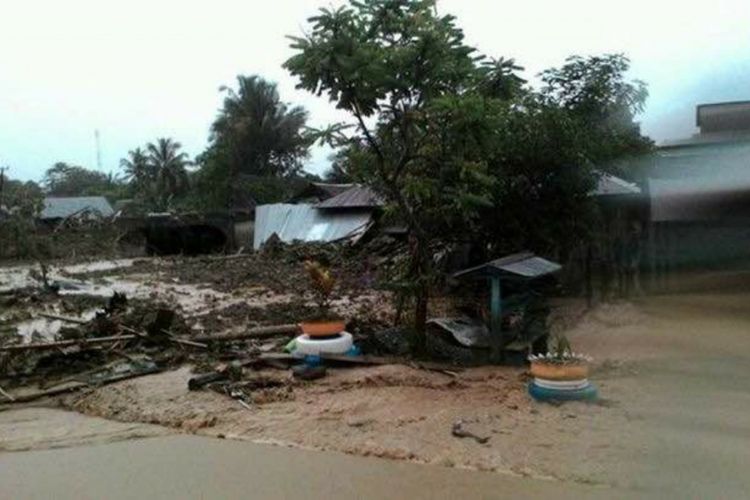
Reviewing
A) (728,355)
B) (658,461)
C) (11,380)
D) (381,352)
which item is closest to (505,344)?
(381,352)

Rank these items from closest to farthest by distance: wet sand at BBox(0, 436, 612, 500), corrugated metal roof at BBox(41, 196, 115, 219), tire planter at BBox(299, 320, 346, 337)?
wet sand at BBox(0, 436, 612, 500), tire planter at BBox(299, 320, 346, 337), corrugated metal roof at BBox(41, 196, 115, 219)

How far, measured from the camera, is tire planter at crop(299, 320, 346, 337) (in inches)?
362

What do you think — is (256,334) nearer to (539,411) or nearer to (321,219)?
(539,411)

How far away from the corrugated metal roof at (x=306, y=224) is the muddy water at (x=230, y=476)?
18.2 meters

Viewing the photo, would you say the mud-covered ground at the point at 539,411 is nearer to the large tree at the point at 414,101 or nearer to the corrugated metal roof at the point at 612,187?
the large tree at the point at 414,101

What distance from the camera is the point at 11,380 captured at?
30.4 feet

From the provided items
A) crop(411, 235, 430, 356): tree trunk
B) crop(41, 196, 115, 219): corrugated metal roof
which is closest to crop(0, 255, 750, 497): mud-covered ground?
crop(411, 235, 430, 356): tree trunk

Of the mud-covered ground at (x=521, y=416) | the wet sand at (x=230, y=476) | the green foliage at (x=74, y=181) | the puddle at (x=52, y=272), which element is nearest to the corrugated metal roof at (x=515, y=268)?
the mud-covered ground at (x=521, y=416)

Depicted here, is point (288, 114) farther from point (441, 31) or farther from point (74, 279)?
point (441, 31)

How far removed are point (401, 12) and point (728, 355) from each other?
20.1 ft

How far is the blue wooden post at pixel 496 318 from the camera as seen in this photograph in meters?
8.88

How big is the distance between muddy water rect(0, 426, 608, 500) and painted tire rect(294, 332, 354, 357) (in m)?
2.59

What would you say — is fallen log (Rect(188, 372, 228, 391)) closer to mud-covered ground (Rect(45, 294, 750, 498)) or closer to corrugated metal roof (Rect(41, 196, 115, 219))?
mud-covered ground (Rect(45, 294, 750, 498))

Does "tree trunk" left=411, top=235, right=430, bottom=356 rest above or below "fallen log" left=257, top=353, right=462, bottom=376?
above
